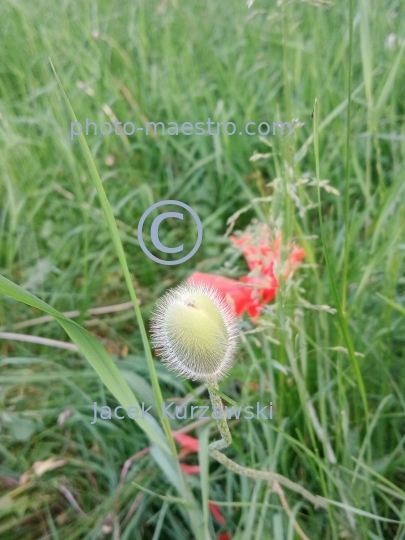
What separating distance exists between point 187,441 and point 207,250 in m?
0.38

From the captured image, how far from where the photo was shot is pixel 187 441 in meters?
0.77

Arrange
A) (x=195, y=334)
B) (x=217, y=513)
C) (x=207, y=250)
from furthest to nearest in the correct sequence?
(x=207, y=250)
(x=217, y=513)
(x=195, y=334)

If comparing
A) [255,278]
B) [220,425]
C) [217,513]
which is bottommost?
[217,513]

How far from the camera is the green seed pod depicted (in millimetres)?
439

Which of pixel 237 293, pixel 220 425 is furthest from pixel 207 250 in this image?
pixel 220 425

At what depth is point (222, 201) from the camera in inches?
43.1

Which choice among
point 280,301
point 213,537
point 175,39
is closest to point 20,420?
point 213,537

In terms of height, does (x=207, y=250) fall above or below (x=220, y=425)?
above

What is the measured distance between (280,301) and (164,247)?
372mm

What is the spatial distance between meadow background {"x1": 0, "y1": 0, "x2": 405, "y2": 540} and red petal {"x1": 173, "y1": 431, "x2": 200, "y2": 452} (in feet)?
0.07

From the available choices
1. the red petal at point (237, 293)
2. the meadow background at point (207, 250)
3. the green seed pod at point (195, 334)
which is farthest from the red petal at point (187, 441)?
the green seed pod at point (195, 334)

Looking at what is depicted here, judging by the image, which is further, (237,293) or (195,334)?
(237,293)

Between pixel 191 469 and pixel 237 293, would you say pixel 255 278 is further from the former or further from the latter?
pixel 191 469

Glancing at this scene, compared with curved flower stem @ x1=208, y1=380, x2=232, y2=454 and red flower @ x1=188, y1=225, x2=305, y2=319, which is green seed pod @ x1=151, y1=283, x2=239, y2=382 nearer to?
curved flower stem @ x1=208, y1=380, x2=232, y2=454
